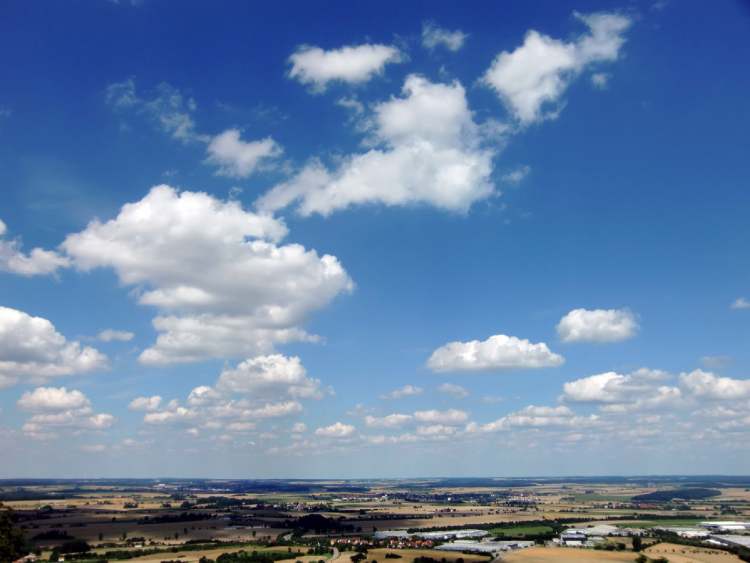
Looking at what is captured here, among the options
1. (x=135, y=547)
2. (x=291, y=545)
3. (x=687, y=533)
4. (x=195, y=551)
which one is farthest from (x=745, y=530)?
(x=135, y=547)

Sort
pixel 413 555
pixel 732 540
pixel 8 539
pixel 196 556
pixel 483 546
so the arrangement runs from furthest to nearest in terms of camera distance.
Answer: pixel 732 540
pixel 483 546
pixel 196 556
pixel 413 555
pixel 8 539

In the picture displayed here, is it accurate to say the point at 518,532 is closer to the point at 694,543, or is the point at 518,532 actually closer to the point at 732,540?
the point at 694,543

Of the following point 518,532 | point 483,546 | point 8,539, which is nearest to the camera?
point 8,539

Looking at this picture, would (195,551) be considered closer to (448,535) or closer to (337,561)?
(337,561)

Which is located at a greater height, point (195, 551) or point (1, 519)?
point (1, 519)

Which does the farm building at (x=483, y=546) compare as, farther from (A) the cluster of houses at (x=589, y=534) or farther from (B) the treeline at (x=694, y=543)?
(B) the treeline at (x=694, y=543)

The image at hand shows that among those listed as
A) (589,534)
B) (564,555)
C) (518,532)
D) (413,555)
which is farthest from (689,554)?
(518,532)

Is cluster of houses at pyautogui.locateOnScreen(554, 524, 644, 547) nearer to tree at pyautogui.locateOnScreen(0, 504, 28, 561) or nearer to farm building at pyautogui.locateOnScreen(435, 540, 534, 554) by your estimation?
farm building at pyautogui.locateOnScreen(435, 540, 534, 554)
